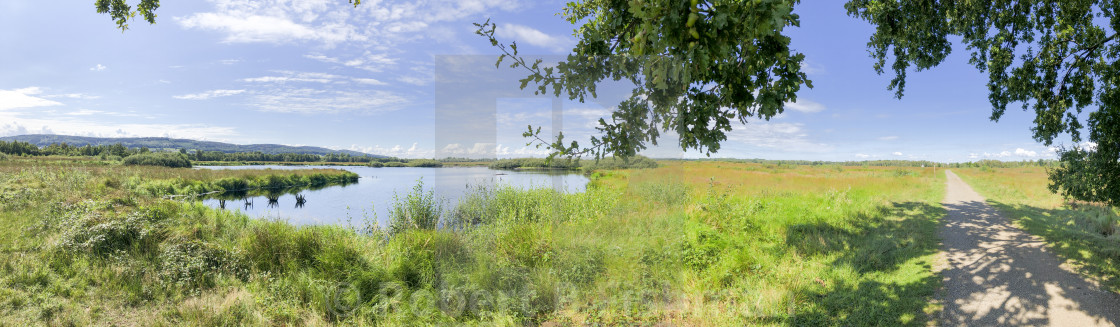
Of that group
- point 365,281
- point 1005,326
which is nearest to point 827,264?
point 1005,326

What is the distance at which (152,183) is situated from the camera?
19250 millimetres

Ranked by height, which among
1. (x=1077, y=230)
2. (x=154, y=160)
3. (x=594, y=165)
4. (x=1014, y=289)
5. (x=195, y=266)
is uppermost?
(x=594, y=165)

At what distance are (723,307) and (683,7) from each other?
162 inches

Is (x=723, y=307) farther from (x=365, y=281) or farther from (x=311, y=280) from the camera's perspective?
(x=311, y=280)

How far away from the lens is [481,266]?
19.0ft

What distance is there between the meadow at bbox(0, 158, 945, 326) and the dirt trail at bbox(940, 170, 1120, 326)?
0.33m

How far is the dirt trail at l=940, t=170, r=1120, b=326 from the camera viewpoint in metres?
4.46

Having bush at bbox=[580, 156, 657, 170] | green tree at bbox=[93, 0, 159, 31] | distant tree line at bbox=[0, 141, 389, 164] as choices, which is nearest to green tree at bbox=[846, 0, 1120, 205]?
bush at bbox=[580, 156, 657, 170]

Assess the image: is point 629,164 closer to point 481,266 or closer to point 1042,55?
point 481,266

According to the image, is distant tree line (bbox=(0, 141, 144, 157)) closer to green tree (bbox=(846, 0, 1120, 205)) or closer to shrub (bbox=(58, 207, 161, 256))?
shrub (bbox=(58, 207, 161, 256))

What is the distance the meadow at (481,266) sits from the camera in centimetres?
503

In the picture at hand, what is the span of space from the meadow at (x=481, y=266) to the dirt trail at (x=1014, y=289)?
1.08ft

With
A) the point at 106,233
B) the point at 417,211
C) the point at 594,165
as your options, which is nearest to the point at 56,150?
the point at 106,233

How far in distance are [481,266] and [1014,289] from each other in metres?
7.30
